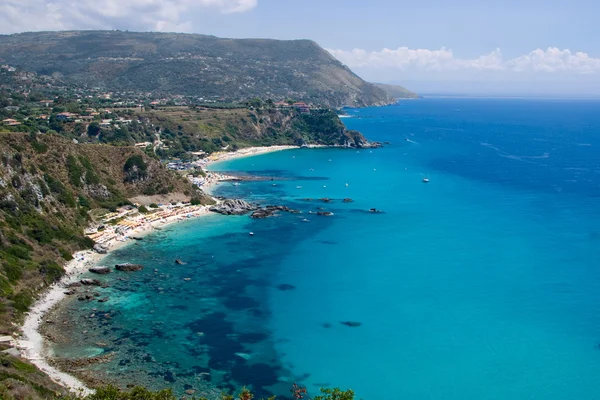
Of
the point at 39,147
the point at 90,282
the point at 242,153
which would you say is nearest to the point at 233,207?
the point at 39,147

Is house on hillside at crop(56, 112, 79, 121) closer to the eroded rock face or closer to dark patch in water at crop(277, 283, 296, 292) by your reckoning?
the eroded rock face

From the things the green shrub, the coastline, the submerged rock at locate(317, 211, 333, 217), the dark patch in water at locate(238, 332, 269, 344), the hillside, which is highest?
the green shrub

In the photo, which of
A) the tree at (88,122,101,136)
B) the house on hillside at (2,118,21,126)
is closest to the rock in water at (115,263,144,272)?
the house on hillside at (2,118,21,126)

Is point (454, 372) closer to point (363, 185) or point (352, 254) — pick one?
point (352, 254)

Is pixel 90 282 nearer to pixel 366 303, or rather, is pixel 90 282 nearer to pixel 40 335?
pixel 40 335

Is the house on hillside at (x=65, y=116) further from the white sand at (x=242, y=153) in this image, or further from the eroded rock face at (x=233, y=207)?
the eroded rock face at (x=233, y=207)

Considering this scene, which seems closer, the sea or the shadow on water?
the shadow on water

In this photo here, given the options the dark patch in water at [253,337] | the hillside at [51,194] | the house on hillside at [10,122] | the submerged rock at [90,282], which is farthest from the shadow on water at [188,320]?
the house on hillside at [10,122]
